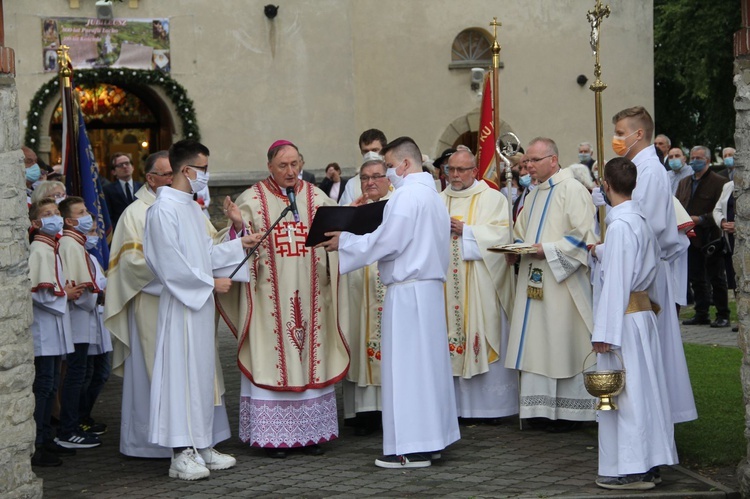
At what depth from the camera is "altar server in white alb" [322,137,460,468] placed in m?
7.62

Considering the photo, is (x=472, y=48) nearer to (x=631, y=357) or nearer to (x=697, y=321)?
(x=697, y=321)

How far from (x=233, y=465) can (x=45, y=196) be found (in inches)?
89.7

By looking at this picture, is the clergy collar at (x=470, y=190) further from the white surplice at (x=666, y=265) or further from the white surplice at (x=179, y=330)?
the white surplice at (x=179, y=330)

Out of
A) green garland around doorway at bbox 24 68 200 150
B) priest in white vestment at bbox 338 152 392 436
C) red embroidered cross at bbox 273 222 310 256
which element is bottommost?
priest in white vestment at bbox 338 152 392 436

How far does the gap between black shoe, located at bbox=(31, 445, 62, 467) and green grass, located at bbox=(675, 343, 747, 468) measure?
4056 mm

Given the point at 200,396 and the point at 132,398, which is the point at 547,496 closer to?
the point at 200,396

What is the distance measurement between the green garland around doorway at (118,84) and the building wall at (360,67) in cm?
21

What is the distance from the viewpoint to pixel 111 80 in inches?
810

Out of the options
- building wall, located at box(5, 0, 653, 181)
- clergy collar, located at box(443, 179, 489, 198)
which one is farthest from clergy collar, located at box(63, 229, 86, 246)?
building wall, located at box(5, 0, 653, 181)

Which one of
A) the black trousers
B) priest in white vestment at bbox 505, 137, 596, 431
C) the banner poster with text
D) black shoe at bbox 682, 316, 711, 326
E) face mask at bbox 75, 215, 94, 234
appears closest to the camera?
face mask at bbox 75, 215, 94, 234

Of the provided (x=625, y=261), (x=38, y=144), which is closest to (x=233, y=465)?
(x=625, y=261)

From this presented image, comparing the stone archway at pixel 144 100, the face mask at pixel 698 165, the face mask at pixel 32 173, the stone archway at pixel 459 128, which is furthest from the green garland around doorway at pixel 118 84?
the face mask at pixel 698 165

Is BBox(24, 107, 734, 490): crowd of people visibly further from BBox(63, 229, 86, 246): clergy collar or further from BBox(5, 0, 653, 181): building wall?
BBox(5, 0, 653, 181): building wall

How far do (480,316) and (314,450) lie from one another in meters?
1.71
